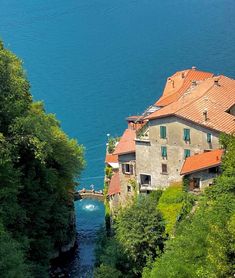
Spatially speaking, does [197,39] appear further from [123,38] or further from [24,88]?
Answer: [24,88]

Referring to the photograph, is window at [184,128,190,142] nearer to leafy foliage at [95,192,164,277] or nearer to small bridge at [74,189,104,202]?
leafy foliage at [95,192,164,277]

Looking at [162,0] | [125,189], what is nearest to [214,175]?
[125,189]

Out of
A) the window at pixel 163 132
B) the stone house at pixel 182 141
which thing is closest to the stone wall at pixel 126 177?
the stone house at pixel 182 141

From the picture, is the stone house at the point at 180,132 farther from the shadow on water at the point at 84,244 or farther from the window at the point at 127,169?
the shadow on water at the point at 84,244

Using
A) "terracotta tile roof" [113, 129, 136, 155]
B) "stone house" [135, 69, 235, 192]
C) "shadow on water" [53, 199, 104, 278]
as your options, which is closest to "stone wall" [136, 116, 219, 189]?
"stone house" [135, 69, 235, 192]

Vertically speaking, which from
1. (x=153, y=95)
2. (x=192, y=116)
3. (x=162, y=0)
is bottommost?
(x=192, y=116)

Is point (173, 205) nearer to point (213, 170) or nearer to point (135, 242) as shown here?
point (213, 170)
